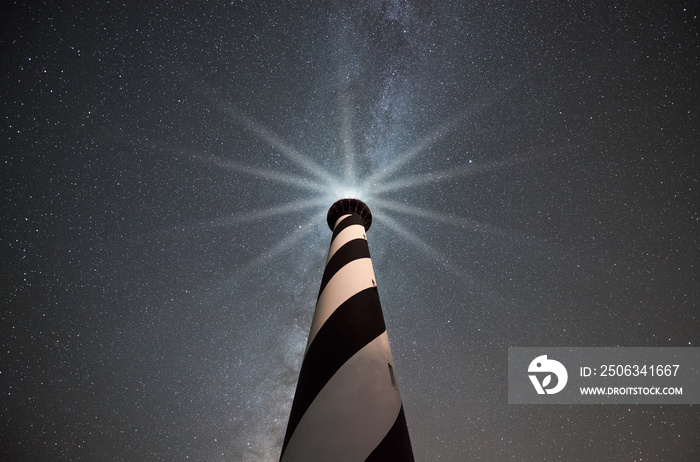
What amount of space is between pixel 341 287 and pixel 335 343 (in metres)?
0.74

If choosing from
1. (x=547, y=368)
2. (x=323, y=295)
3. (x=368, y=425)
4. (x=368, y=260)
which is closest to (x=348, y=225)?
(x=368, y=260)

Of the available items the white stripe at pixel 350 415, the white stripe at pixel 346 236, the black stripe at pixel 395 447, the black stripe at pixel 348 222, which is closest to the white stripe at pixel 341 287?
the white stripe at pixel 346 236

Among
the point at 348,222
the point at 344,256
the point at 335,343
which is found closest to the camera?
the point at 335,343

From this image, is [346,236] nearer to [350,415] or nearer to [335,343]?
[335,343]

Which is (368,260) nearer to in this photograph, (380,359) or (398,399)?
(380,359)

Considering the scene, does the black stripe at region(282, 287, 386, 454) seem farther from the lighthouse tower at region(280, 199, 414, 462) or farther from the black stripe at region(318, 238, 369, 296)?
the black stripe at region(318, 238, 369, 296)

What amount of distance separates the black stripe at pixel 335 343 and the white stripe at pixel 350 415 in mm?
80

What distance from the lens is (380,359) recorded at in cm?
335

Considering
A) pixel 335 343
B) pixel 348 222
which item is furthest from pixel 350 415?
pixel 348 222

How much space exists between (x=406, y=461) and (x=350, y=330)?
3.78 ft

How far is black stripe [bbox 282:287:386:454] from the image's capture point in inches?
122

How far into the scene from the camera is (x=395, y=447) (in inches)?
109

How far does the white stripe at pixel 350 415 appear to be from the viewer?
2.66 meters

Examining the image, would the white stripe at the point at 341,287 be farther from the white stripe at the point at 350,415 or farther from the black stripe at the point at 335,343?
the white stripe at the point at 350,415
